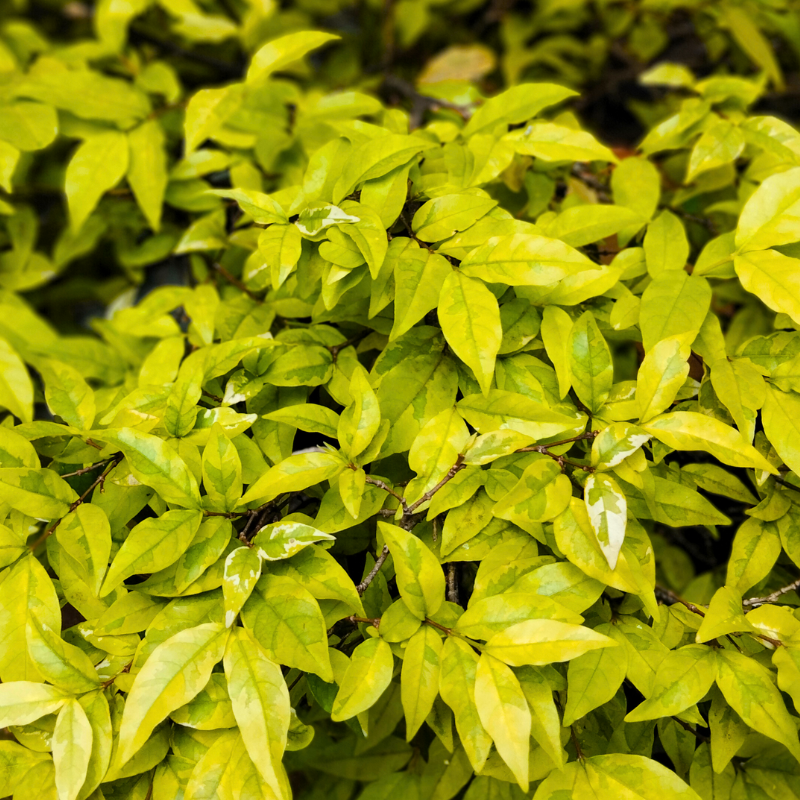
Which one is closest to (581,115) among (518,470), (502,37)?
(502,37)

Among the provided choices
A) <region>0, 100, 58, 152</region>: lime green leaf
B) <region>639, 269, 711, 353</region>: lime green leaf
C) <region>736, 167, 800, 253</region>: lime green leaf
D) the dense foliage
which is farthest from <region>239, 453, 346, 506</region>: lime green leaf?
<region>0, 100, 58, 152</region>: lime green leaf

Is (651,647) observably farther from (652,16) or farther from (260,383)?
(652,16)

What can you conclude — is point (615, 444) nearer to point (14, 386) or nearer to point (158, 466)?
point (158, 466)

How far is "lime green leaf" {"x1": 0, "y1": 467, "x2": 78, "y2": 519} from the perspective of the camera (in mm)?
891

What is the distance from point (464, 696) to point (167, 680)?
1.16 feet

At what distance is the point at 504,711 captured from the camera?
0.75 meters

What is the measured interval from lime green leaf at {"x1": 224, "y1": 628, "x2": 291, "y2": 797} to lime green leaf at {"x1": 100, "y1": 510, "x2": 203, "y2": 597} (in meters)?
0.14

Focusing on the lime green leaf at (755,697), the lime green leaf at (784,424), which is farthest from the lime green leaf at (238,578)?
the lime green leaf at (784,424)

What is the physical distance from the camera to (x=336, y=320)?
1090mm

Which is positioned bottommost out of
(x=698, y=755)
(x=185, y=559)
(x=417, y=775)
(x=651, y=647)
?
(x=417, y=775)

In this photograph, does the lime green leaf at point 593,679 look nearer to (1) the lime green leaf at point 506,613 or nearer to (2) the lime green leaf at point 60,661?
(1) the lime green leaf at point 506,613

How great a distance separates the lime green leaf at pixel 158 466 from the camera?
87 cm

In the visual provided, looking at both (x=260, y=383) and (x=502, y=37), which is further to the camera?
(x=502, y=37)

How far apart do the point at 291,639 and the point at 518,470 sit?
36cm
